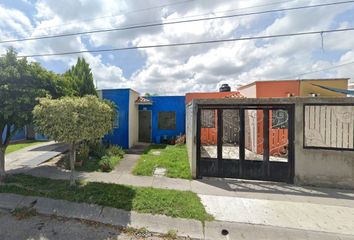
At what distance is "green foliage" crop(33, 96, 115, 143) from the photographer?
5133 millimetres

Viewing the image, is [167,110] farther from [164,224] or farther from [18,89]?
[164,224]

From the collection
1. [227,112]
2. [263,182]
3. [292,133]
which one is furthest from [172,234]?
[292,133]

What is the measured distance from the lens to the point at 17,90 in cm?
583

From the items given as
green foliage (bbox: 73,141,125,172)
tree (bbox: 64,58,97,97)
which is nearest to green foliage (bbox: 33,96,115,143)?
green foliage (bbox: 73,141,125,172)

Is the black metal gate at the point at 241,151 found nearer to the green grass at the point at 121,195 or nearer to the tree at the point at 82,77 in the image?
the green grass at the point at 121,195

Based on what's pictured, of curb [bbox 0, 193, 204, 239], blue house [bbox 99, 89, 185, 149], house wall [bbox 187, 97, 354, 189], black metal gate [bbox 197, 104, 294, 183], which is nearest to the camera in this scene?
curb [bbox 0, 193, 204, 239]

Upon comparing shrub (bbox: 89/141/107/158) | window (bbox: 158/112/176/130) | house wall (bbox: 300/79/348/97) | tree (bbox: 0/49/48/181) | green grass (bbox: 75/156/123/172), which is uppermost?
house wall (bbox: 300/79/348/97)

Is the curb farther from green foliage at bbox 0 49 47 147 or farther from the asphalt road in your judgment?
green foliage at bbox 0 49 47 147

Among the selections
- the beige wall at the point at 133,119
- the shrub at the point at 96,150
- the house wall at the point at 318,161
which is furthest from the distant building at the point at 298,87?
the shrub at the point at 96,150

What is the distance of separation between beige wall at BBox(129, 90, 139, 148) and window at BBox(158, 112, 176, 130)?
1.57 meters

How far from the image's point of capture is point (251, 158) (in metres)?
6.78

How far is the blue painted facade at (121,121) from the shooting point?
12172 millimetres

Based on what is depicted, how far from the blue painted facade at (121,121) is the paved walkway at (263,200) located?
15.9ft

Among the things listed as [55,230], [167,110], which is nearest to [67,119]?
[55,230]
